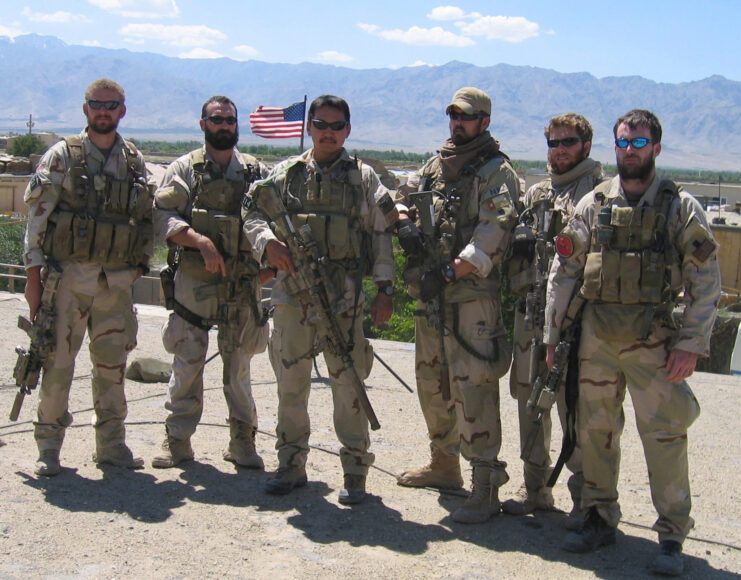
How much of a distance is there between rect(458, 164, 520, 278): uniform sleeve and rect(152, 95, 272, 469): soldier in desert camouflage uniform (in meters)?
1.54

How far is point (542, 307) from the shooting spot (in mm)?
5348

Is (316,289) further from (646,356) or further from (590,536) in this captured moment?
(590,536)

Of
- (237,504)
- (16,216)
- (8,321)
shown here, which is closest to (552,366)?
(237,504)

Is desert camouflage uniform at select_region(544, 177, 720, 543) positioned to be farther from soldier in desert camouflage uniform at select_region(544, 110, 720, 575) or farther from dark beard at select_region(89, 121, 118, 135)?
dark beard at select_region(89, 121, 118, 135)

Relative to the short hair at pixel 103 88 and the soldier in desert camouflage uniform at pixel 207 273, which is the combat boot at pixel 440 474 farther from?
the short hair at pixel 103 88

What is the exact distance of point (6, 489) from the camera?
17.4 feet

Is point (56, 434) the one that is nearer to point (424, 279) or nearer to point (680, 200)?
point (424, 279)

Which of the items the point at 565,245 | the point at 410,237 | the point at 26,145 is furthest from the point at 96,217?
the point at 26,145

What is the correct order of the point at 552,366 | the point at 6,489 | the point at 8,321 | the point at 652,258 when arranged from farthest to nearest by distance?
the point at 8,321 < the point at 6,489 < the point at 552,366 < the point at 652,258

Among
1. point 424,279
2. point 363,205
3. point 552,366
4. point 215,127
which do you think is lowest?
point 552,366

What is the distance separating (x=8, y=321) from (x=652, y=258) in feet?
34.3

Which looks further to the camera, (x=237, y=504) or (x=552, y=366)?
(x=237, y=504)

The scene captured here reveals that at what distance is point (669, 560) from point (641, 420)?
0.71m

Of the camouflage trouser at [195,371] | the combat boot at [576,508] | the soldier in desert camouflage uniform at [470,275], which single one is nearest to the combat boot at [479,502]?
the soldier in desert camouflage uniform at [470,275]
